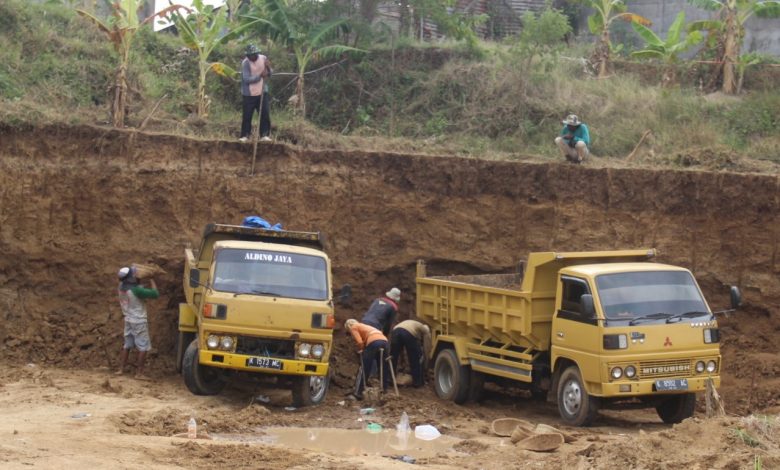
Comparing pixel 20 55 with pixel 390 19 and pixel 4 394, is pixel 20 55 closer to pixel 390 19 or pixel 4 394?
pixel 390 19

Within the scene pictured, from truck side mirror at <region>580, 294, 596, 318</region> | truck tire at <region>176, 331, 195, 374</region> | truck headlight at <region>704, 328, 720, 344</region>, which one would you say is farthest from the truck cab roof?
truck tire at <region>176, 331, 195, 374</region>

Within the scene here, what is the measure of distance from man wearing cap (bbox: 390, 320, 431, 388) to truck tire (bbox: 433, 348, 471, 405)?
274mm

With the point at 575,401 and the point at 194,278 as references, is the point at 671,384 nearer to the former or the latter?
the point at 575,401

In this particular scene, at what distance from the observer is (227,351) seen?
1436 centimetres

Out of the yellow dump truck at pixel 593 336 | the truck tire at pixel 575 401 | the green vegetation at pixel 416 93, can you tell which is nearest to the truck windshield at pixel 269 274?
the yellow dump truck at pixel 593 336

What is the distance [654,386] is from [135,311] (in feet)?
24.8

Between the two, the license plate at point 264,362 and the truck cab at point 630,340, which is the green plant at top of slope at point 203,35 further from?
the truck cab at point 630,340

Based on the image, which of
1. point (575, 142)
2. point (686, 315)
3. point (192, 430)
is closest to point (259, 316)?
point (192, 430)

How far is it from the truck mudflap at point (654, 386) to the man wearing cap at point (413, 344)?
3.73 meters

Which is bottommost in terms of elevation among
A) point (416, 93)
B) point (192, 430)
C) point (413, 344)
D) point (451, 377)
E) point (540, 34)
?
point (451, 377)

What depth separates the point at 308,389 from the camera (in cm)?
1510

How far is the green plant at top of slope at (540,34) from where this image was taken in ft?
77.8

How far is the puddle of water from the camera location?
499 inches

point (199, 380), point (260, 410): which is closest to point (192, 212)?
point (199, 380)
